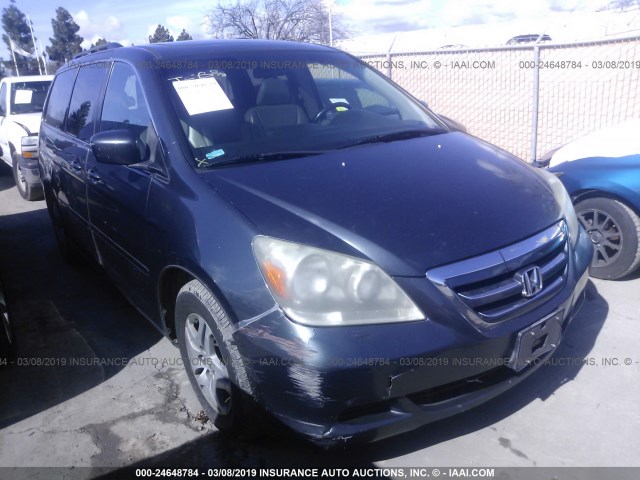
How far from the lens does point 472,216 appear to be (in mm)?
2430

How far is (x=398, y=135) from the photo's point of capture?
10.8ft

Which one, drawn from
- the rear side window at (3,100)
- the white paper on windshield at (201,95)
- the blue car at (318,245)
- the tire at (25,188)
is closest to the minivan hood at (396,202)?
the blue car at (318,245)

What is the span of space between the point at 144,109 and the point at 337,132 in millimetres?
1075

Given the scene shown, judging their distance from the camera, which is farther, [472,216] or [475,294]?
[472,216]

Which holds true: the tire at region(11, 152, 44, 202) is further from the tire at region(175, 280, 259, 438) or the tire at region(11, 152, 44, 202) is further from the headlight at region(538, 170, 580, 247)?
the headlight at region(538, 170, 580, 247)

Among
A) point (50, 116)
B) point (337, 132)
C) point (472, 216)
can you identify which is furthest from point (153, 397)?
point (50, 116)

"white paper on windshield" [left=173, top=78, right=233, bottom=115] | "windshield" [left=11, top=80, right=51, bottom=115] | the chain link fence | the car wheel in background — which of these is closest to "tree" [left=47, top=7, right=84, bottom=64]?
"windshield" [left=11, top=80, right=51, bottom=115]

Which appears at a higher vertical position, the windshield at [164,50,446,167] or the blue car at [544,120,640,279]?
the windshield at [164,50,446,167]

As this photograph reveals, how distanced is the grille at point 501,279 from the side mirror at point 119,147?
5.57 ft

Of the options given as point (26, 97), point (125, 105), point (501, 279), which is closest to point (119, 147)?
point (125, 105)

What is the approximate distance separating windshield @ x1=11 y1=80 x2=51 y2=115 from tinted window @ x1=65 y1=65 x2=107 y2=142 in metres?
5.43

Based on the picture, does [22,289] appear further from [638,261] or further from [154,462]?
[638,261]

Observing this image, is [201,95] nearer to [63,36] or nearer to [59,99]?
[59,99]

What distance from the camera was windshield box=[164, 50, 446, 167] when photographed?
2.93m
